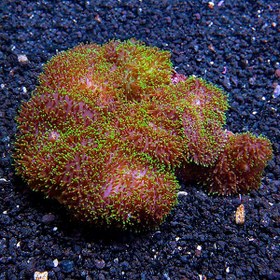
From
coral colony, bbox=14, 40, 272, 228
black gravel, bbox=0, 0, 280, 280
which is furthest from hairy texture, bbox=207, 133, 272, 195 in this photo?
black gravel, bbox=0, 0, 280, 280

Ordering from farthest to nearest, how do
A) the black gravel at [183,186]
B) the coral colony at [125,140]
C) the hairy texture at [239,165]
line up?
the hairy texture at [239,165], the black gravel at [183,186], the coral colony at [125,140]

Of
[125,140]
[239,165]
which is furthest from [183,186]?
[125,140]

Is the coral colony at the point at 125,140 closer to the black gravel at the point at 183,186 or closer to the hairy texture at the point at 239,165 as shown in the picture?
the hairy texture at the point at 239,165

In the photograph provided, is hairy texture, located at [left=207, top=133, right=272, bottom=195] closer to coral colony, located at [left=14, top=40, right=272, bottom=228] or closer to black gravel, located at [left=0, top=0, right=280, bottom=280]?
coral colony, located at [left=14, top=40, right=272, bottom=228]

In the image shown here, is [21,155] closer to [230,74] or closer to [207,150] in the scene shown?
[207,150]

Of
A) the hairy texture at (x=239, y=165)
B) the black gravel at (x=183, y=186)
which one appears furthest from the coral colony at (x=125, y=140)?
the black gravel at (x=183, y=186)

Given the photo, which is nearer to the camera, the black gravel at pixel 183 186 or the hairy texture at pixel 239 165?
the black gravel at pixel 183 186

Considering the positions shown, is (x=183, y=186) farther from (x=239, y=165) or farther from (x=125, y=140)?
(x=125, y=140)
